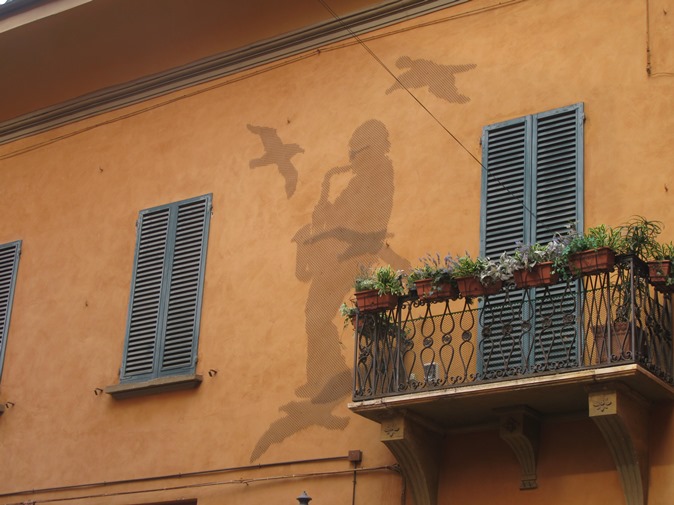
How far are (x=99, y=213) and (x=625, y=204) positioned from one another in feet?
20.3

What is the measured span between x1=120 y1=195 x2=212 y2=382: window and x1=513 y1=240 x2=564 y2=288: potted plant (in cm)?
404

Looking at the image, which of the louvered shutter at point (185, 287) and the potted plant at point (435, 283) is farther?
the louvered shutter at point (185, 287)

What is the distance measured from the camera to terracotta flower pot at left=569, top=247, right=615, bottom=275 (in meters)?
10.3

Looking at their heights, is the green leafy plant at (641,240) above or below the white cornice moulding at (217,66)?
below

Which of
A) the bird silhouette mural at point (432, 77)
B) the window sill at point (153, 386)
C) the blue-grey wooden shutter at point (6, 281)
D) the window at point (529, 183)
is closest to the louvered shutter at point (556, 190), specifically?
the window at point (529, 183)

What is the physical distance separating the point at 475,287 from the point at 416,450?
1.45 m

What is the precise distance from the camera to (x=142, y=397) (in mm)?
13633

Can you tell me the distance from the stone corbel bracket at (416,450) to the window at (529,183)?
0.84m

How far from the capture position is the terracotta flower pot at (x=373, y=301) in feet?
37.1

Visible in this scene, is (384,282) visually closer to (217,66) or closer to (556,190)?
(556,190)

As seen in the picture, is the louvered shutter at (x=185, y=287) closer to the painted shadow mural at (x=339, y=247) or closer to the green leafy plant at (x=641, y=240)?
the painted shadow mural at (x=339, y=247)

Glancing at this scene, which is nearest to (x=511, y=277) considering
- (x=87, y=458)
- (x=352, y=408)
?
(x=352, y=408)

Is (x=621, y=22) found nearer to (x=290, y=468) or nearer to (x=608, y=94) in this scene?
(x=608, y=94)

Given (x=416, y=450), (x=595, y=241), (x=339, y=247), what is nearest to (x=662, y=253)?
(x=595, y=241)
